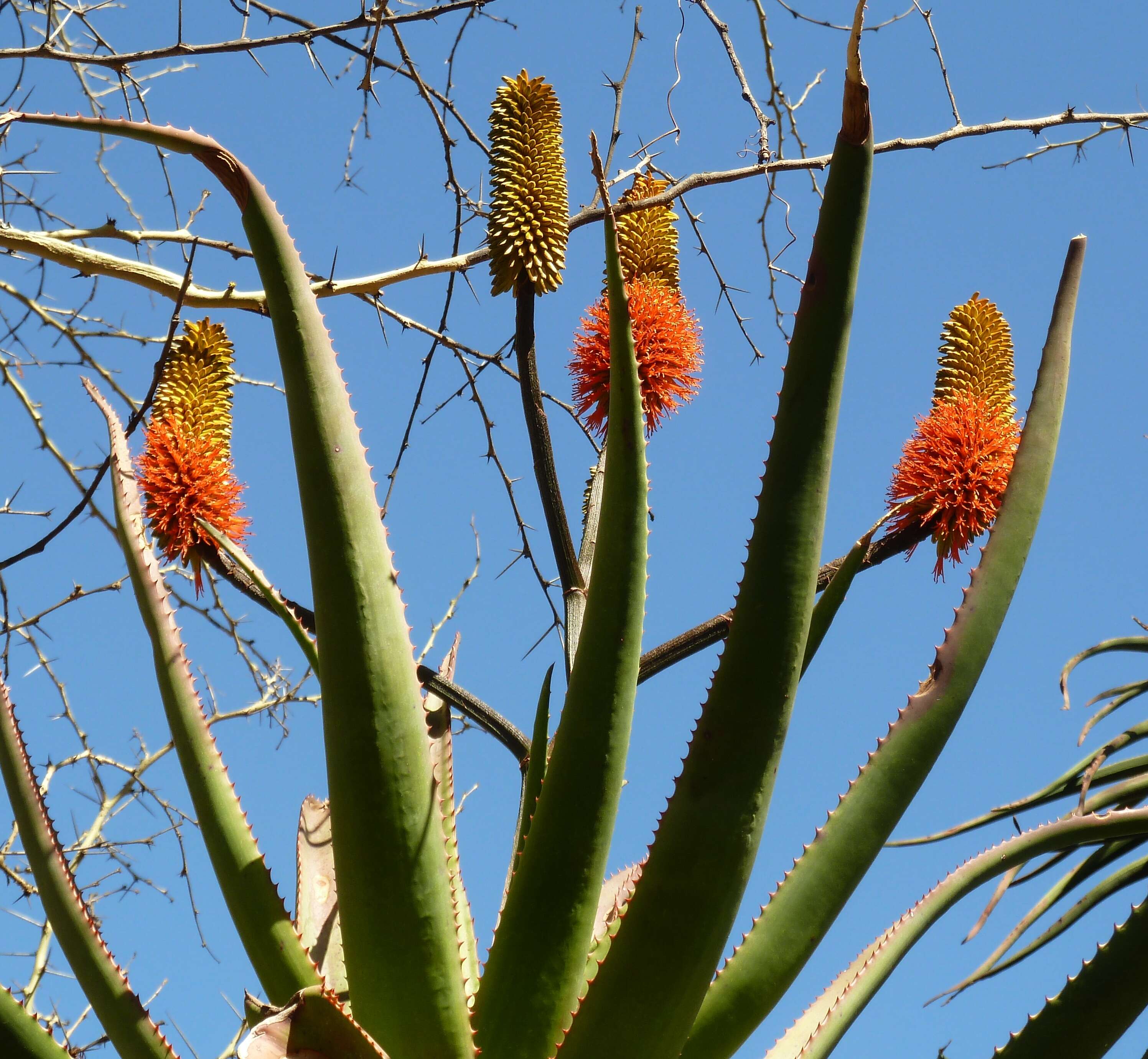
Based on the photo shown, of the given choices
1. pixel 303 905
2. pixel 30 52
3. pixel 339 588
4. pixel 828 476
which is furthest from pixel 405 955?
pixel 30 52

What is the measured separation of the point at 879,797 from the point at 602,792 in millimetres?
335

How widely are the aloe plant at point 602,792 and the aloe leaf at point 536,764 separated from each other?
0.02m

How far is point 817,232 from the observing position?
115 centimetres

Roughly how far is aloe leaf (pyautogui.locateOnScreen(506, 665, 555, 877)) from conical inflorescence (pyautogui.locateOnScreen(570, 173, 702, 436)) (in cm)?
62

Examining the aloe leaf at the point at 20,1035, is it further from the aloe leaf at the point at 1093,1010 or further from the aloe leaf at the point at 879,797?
the aloe leaf at the point at 1093,1010

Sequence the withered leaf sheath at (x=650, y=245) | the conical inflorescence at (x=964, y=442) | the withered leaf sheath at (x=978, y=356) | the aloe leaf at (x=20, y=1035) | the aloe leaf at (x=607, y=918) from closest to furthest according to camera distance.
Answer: the aloe leaf at (x=20, y=1035)
the aloe leaf at (x=607, y=918)
the conical inflorescence at (x=964, y=442)
the withered leaf sheath at (x=978, y=356)
the withered leaf sheath at (x=650, y=245)

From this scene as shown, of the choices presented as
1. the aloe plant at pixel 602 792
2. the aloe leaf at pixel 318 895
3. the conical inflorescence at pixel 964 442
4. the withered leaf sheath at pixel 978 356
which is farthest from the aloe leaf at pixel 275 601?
the withered leaf sheath at pixel 978 356

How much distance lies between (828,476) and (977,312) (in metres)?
0.94

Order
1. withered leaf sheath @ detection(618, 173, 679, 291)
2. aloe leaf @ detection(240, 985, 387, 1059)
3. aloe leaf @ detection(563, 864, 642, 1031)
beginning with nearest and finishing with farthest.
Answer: aloe leaf @ detection(240, 985, 387, 1059) < aloe leaf @ detection(563, 864, 642, 1031) < withered leaf sheath @ detection(618, 173, 679, 291)

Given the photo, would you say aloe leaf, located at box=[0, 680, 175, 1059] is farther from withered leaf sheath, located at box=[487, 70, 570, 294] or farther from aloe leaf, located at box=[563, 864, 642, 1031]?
withered leaf sheath, located at box=[487, 70, 570, 294]

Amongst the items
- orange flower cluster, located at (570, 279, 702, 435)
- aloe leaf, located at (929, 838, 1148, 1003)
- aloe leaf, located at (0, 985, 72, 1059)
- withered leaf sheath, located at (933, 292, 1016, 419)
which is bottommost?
aloe leaf, located at (929, 838, 1148, 1003)

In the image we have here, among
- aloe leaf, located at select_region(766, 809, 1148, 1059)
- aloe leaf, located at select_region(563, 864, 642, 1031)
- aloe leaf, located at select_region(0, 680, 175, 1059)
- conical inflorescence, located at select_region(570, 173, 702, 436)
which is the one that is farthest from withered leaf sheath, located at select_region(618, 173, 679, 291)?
aloe leaf, located at select_region(0, 680, 175, 1059)

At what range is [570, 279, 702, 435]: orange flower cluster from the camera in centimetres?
197

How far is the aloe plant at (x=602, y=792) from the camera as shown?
3.69 ft
